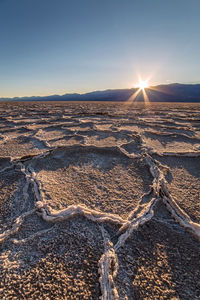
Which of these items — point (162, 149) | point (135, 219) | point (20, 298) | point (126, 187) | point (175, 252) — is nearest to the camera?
point (20, 298)

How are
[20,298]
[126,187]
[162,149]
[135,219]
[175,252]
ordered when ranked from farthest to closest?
[162,149]
[126,187]
[135,219]
[175,252]
[20,298]

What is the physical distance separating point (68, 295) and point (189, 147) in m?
1.84

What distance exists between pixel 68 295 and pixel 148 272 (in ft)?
0.96

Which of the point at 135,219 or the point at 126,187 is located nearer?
the point at 135,219

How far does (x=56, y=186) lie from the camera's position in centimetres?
104

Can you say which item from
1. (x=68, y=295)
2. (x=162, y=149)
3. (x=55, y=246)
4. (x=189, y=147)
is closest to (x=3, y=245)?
(x=55, y=246)

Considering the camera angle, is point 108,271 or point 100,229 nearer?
point 108,271

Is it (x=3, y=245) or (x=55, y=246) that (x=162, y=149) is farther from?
(x=3, y=245)

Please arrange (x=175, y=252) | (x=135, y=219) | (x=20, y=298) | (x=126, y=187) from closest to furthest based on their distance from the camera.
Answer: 1. (x=20, y=298)
2. (x=175, y=252)
3. (x=135, y=219)
4. (x=126, y=187)

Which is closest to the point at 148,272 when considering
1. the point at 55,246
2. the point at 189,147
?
the point at 55,246

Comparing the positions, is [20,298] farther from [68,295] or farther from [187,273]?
[187,273]

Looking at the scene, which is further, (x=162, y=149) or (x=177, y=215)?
(x=162, y=149)

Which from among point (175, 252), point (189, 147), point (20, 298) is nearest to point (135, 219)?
point (175, 252)

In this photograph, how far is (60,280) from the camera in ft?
1.68
